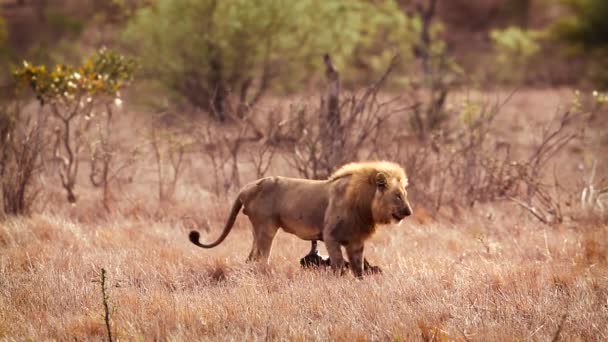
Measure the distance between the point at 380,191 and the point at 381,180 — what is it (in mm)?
96

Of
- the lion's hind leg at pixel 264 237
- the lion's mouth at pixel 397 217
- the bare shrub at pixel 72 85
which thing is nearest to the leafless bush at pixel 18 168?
the bare shrub at pixel 72 85

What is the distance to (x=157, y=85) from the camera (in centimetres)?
2033

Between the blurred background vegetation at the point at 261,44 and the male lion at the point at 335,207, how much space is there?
12.2 feet

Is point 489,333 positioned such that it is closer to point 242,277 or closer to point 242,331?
point 242,331

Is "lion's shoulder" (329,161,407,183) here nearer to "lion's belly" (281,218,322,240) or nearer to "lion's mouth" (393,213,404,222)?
"lion's mouth" (393,213,404,222)

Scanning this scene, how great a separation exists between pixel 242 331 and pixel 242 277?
140 cm

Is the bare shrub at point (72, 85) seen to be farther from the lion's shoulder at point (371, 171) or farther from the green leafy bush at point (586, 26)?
the green leafy bush at point (586, 26)

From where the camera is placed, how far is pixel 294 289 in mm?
6332

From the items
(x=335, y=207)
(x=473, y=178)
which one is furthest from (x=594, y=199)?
(x=335, y=207)

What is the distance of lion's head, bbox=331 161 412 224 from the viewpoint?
6.50 metres

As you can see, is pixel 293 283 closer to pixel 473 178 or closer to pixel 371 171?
pixel 371 171

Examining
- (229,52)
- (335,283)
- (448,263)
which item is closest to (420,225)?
(448,263)

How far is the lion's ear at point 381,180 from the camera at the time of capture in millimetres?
6555

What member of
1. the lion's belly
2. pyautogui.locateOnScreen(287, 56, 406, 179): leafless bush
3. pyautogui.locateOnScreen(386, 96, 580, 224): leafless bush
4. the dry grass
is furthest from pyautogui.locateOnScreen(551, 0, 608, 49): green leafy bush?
the lion's belly
